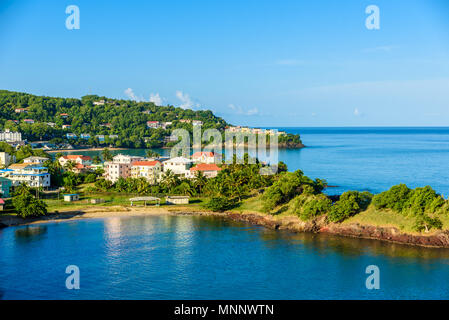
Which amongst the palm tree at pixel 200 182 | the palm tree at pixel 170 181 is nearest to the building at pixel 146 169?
the palm tree at pixel 170 181

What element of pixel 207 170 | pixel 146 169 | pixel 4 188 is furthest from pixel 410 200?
pixel 4 188

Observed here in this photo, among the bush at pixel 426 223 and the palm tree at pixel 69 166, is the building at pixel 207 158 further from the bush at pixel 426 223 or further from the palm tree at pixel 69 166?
the bush at pixel 426 223

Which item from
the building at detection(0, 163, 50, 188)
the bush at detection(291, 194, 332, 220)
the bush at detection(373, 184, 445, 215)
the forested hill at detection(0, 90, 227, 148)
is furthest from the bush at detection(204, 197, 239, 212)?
the forested hill at detection(0, 90, 227, 148)

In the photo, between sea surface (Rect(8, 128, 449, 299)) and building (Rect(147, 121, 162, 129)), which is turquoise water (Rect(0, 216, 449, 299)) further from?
building (Rect(147, 121, 162, 129))

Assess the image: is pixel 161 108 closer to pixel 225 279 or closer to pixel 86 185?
pixel 86 185

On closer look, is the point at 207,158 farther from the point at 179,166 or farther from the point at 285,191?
the point at 285,191

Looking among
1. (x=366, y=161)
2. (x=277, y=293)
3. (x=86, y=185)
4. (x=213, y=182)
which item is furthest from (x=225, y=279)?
(x=366, y=161)
